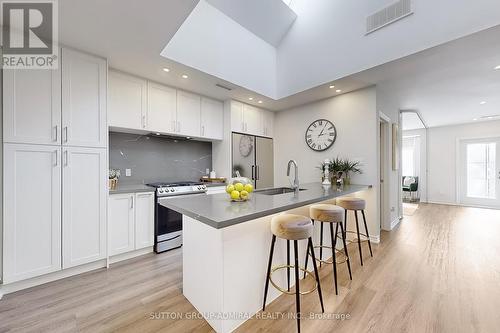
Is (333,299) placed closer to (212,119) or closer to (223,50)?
(212,119)

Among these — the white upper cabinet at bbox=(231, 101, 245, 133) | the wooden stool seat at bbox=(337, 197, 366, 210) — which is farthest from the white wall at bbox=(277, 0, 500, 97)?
the wooden stool seat at bbox=(337, 197, 366, 210)

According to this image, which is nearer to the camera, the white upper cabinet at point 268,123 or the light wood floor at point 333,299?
the light wood floor at point 333,299

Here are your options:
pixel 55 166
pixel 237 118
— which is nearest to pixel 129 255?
pixel 55 166

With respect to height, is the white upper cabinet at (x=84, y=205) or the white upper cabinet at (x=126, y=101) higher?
the white upper cabinet at (x=126, y=101)

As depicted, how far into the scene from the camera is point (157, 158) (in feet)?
11.4

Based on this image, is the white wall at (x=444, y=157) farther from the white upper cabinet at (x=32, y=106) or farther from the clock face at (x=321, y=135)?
the white upper cabinet at (x=32, y=106)

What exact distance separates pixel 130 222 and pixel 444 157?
8716 millimetres

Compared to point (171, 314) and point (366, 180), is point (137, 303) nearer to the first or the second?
point (171, 314)

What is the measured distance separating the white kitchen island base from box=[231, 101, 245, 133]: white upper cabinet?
8.12 feet

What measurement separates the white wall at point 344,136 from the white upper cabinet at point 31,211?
3.75 meters

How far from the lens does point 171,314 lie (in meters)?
1.63

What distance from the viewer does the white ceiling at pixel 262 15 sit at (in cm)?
296

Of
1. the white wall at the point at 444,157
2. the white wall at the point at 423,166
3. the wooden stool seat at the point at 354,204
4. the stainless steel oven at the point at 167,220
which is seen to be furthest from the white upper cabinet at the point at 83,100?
the white wall at the point at 444,157

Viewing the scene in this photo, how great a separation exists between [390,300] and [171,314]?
1.90 meters
